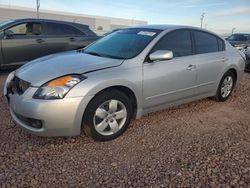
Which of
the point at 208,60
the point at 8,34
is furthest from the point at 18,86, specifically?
the point at 8,34

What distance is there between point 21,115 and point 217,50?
361 cm

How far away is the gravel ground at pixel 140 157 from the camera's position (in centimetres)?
275

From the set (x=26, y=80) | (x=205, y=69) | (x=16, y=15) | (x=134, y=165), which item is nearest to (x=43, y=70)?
(x=26, y=80)

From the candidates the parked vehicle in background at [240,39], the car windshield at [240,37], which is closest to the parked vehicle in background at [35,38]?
the parked vehicle in background at [240,39]

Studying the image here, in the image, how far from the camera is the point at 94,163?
120 inches

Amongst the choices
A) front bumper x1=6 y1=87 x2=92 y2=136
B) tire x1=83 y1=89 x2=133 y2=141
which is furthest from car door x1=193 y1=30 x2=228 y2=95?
front bumper x1=6 y1=87 x2=92 y2=136

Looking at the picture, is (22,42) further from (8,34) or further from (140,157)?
(140,157)

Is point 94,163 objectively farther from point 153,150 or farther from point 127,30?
point 127,30

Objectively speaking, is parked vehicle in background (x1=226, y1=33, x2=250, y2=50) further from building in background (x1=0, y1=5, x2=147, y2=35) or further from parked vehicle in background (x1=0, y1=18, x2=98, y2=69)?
building in background (x1=0, y1=5, x2=147, y2=35)

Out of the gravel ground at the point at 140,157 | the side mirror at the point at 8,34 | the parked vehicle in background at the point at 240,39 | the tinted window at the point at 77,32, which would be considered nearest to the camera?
the gravel ground at the point at 140,157

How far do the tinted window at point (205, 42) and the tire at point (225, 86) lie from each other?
0.62 metres

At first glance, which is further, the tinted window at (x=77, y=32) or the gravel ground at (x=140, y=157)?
the tinted window at (x=77, y=32)

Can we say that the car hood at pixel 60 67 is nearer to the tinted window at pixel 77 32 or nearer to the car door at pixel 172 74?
the car door at pixel 172 74

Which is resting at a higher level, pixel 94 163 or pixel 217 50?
pixel 217 50
